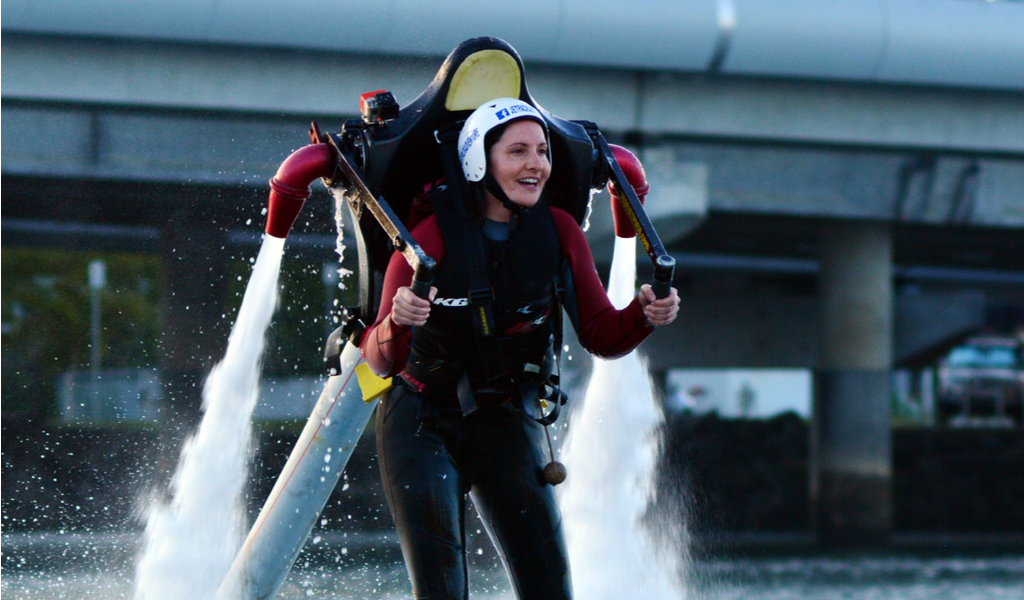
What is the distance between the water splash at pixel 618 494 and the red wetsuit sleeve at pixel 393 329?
1876mm

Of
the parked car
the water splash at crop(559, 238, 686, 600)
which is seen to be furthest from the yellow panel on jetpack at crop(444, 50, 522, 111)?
the parked car

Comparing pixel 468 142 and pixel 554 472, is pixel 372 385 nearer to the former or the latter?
pixel 554 472

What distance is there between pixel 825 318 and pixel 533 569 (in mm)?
18463

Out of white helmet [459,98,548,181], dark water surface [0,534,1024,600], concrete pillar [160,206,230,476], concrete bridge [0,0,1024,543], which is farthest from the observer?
concrete bridge [0,0,1024,543]

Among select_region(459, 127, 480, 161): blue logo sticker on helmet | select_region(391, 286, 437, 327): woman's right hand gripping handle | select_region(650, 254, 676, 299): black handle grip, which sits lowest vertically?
select_region(391, 286, 437, 327): woman's right hand gripping handle

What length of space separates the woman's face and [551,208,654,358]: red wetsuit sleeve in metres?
0.26

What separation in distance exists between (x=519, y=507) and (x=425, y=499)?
0.32 metres

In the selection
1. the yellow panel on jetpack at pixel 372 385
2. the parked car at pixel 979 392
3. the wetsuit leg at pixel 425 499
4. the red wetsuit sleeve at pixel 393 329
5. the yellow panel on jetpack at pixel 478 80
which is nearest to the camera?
the red wetsuit sleeve at pixel 393 329

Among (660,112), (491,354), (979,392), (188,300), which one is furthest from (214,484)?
(979,392)

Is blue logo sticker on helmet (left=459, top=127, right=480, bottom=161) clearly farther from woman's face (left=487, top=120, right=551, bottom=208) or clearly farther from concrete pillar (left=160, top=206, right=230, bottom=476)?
concrete pillar (left=160, top=206, right=230, bottom=476)

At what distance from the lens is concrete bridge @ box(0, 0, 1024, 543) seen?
1410 cm

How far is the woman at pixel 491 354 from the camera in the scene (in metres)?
3.55

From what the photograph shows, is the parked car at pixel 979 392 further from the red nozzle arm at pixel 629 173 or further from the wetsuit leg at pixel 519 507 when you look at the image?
the wetsuit leg at pixel 519 507

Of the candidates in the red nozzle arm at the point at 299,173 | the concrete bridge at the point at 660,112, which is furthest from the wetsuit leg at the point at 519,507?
the concrete bridge at the point at 660,112
